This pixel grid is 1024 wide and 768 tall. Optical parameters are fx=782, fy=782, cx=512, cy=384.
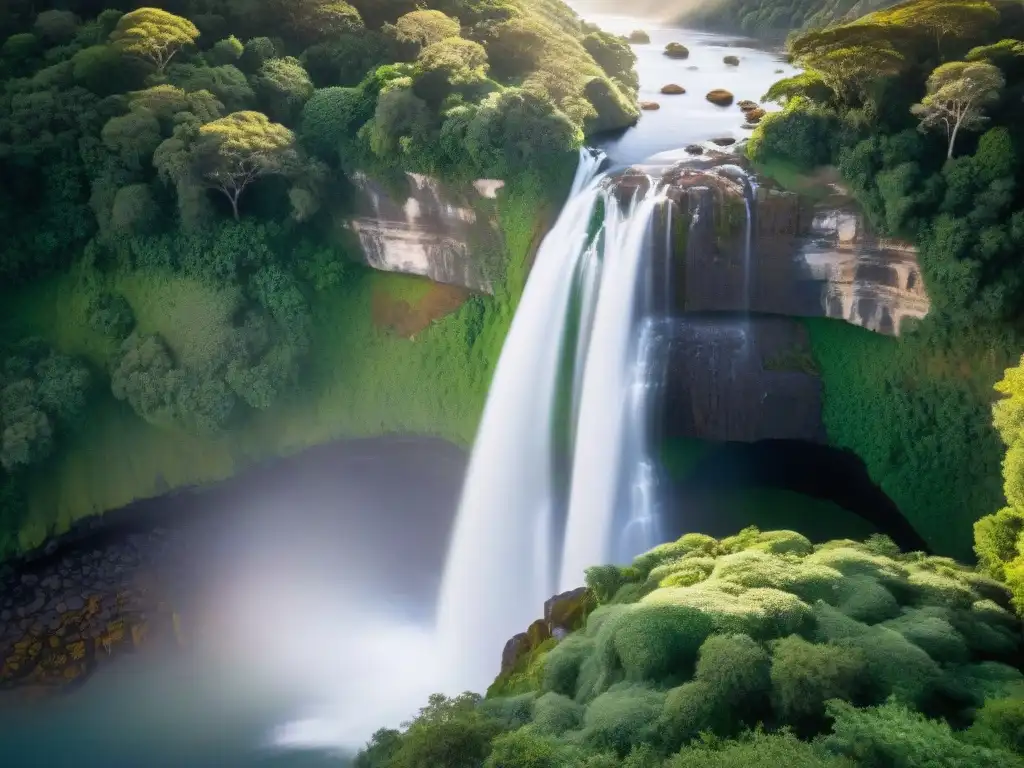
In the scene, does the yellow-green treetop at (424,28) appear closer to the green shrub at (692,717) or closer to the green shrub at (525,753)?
the green shrub at (692,717)

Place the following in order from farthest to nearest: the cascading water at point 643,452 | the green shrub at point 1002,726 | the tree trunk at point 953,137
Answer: the cascading water at point 643,452 → the tree trunk at point 953,137 → the green shrub at point 1002,726

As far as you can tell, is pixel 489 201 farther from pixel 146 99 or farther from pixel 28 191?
pixel 28 191

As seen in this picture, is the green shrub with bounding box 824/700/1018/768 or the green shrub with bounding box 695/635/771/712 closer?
the green shrub with bounding box 824/700/1018/768

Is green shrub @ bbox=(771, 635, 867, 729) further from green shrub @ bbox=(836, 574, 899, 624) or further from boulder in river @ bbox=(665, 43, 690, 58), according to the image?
boulder in river @ bbox=(665, 43, 690, 58)

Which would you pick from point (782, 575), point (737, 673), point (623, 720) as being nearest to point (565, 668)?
point (623, 720)

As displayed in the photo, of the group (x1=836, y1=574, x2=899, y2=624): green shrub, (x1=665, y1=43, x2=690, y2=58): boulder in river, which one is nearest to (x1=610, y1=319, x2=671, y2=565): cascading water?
(x1=836, y1=574, x2=899, y2=624): green shrub

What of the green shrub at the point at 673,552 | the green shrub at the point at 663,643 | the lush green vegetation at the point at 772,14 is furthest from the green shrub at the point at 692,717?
the lush green vegetation at the point at 772,14

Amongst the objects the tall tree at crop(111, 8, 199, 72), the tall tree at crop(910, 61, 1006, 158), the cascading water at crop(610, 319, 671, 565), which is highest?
the tall tree at crop(111, 8, 199, 72)
